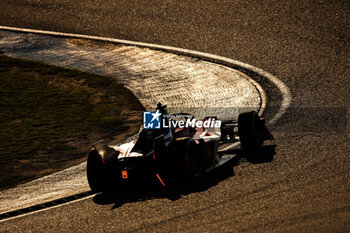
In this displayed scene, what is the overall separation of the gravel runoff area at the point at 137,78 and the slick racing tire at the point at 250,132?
103 inches

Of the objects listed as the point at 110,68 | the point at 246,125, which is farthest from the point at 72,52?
Result: the point at 246,125

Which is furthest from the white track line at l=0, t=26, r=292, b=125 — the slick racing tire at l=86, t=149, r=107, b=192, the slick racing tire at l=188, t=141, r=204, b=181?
the slick racing tire at l=86, t=149, r=107, b=192

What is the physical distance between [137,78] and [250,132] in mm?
7142

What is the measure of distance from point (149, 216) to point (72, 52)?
11.8m

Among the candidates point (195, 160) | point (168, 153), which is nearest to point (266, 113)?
point (195, 160)

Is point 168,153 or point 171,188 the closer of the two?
point 168,153

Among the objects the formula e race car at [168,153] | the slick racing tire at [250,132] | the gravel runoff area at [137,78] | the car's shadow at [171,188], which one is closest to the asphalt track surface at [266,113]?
the car's shadow at [171,188]

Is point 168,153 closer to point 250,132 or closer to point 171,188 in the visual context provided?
point 171,188

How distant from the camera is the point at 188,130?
11055 millimetres

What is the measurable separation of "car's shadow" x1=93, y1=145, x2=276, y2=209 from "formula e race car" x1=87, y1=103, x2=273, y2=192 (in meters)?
0.15

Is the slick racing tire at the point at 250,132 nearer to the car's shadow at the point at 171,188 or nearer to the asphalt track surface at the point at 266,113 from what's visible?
the car's shadow at the point at 171,188

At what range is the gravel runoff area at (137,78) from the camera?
11508 mm

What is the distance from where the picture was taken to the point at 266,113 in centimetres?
1304

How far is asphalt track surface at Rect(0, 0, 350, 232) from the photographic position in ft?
28.7
